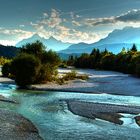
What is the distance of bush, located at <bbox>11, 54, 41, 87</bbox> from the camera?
73.8 meters

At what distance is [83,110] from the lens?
40.8m

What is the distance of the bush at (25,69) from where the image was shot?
7381 cm

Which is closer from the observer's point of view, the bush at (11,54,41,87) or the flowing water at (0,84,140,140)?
the flowing water at (0,84,140,140)

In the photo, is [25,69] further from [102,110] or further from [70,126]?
[70,126]

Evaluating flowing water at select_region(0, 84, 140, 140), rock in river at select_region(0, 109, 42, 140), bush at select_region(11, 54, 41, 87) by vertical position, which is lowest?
flowing water at select_region(0, 84, 140, 140)

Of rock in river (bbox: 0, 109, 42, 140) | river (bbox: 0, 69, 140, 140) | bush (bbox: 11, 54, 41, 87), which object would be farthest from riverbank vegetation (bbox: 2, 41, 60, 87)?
rock in river (bbox: 0, 109, 42, 140)

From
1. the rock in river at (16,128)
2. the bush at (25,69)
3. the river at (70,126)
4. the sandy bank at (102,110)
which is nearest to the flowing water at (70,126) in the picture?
the river at (70,126)

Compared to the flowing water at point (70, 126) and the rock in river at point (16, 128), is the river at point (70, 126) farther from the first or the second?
the rock in river at point (16, 128)

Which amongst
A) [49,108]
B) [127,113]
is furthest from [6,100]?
[127,113]

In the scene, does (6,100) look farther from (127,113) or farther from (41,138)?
(41,138)

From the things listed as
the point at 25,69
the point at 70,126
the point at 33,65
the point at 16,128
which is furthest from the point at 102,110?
the point at 33,65

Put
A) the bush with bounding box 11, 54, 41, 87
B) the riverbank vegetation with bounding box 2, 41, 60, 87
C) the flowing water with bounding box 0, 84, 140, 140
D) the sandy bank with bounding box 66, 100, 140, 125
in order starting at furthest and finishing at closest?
the riverbank vegetation with bounding box 2, 41, 60, 87, the bush with bounding box 11, 54, 41, 87, the sandy bank with bounding box 66, 100, 140, 125, the flowing water with bounding box 0, 84, 140, 140

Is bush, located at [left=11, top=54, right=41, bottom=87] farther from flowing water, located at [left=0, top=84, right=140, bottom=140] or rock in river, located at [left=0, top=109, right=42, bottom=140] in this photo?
rock in river, located at [left=0, top=109, right=42, bottom=140]

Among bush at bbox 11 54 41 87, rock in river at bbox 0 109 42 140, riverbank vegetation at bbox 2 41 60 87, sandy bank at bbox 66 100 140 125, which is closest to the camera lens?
rock in river at bbox 0 109 42 140
